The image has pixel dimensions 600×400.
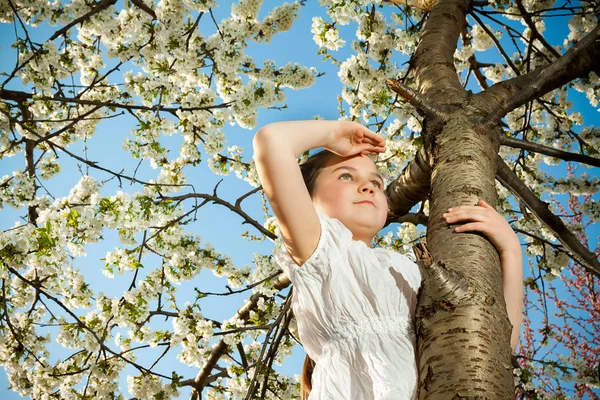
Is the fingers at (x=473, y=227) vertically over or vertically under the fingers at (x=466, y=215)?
under

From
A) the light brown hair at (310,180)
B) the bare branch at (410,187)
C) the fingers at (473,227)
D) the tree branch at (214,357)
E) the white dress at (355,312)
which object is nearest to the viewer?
the white dress at (355,312)

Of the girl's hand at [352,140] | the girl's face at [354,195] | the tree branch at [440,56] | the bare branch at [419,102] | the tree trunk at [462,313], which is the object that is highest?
the tree branch at [440,56]

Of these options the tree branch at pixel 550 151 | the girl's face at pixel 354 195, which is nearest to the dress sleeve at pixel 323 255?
the girl's face at pixel 354 195

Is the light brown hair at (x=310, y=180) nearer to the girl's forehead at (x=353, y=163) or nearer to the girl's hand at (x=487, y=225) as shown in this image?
the girl's forehead at (x=353, y=163)

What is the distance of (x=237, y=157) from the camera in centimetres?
437

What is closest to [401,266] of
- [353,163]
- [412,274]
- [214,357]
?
[412,274]

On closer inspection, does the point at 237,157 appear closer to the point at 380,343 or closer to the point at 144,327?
the point at 144,327

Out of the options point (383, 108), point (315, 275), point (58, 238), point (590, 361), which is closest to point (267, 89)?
point (383, 108)

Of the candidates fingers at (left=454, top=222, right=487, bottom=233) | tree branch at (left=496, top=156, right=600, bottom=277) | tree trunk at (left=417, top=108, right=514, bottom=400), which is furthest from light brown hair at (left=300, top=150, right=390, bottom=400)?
tree branch at (left=496, top=156, right=600, bottom=277)

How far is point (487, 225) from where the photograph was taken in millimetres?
1188

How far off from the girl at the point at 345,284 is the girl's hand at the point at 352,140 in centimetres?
14

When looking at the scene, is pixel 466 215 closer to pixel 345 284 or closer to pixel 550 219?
pixel 345 284

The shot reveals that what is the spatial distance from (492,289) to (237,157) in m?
3.53

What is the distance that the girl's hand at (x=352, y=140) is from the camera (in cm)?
138
